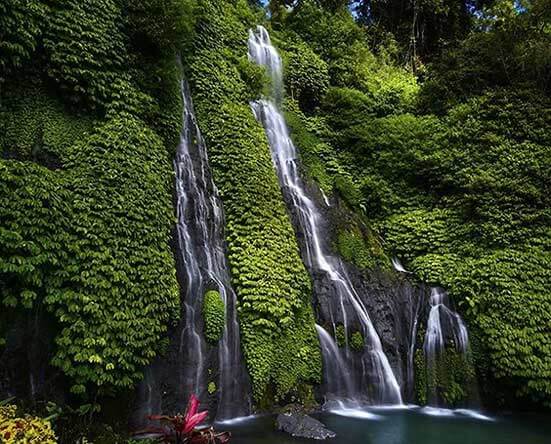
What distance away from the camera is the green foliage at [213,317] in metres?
6.82

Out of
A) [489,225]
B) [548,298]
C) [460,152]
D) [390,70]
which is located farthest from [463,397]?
[390,70]

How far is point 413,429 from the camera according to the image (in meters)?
6.77

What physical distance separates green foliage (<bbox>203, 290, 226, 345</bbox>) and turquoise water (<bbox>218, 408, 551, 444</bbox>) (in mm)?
1376

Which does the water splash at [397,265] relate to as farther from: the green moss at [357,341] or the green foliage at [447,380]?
the green moss at [357,341]

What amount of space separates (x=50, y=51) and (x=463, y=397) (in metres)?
10.2

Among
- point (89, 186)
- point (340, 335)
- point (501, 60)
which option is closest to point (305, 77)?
point (501, 60)

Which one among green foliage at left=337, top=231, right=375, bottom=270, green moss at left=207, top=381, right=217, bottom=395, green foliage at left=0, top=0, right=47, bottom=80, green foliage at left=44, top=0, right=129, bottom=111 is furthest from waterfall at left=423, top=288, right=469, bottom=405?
green foliage at left=0, top=0, right=47, bottom=80

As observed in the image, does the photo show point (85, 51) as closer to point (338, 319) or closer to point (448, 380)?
point (338, 319)

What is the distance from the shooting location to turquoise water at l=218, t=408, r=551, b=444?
604 centimetres

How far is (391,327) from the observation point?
9000mm

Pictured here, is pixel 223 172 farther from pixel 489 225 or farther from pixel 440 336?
pixel 489 225

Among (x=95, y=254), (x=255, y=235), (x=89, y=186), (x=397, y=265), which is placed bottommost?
(x=95, y=254)

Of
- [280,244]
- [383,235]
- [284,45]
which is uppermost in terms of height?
[284,45]

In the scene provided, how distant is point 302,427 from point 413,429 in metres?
2.06
